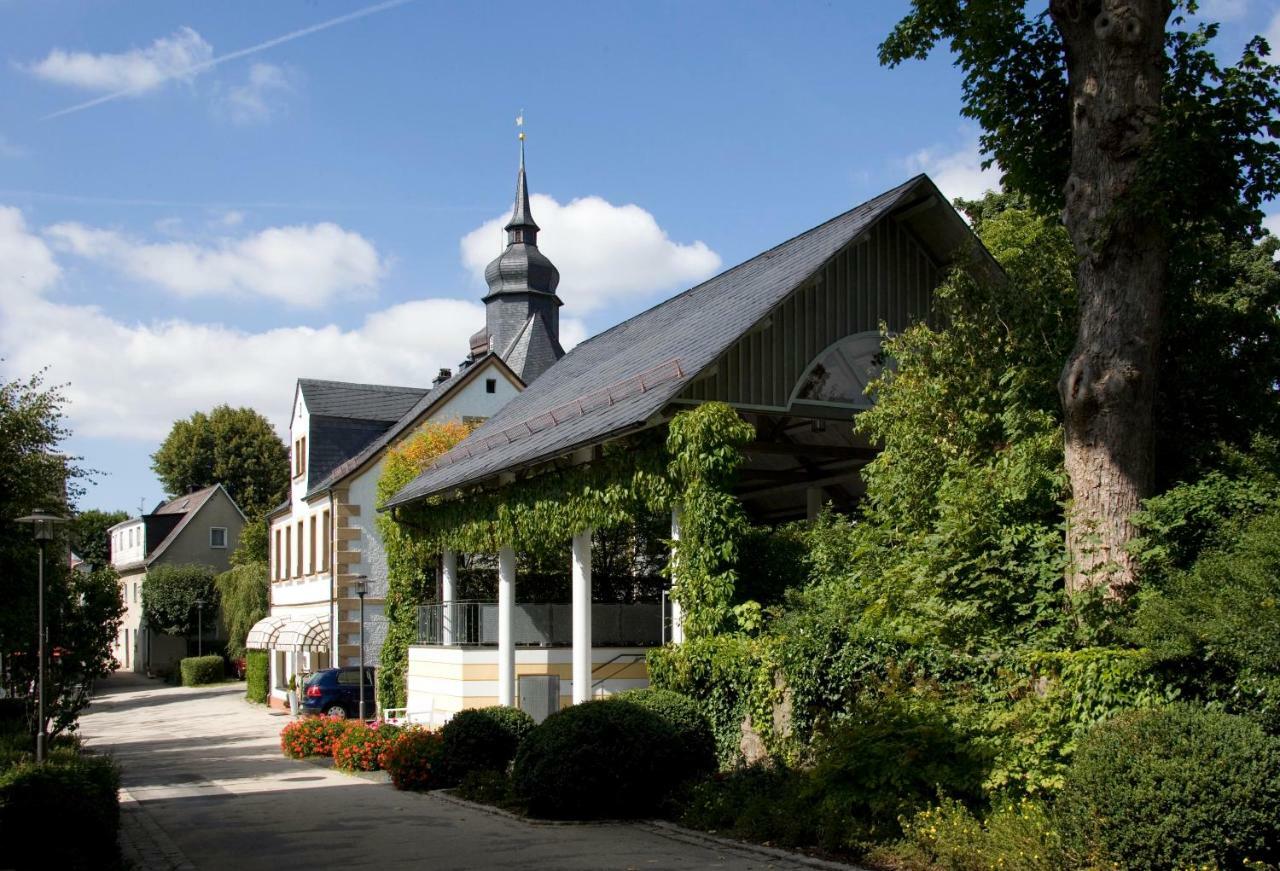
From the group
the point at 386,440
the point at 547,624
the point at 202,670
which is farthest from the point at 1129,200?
the point at 202,670

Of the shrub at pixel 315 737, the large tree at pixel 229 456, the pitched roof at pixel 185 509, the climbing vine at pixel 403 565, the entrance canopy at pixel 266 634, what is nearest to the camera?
the shrub at pixel 315 737

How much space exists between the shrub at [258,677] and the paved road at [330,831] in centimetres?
1604

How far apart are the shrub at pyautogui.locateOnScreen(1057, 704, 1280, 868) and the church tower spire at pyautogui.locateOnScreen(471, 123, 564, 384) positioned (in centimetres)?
4599

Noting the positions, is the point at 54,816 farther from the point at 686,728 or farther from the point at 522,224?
the point at 522,224

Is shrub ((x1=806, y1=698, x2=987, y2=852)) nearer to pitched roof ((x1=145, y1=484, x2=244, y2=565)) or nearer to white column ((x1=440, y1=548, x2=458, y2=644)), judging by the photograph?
white column ((x1=440, y1=548, x2=458, y2=644))

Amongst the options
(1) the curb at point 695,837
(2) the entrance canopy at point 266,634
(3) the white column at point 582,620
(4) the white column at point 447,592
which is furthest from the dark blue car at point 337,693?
(1) the curb at point 695,837

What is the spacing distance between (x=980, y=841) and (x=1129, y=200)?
588cm

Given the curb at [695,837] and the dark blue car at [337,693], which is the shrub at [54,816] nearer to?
the curb at [695,837]

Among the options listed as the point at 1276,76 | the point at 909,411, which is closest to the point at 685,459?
the point at 909,411

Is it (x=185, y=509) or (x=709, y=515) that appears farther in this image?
(x=185, y=509)

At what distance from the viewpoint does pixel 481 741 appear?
17828 millimetres

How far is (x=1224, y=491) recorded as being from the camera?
10.6 metres

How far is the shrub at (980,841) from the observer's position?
9.05 m

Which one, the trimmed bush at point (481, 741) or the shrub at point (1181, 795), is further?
the trimmed bush at point (481, 741)
